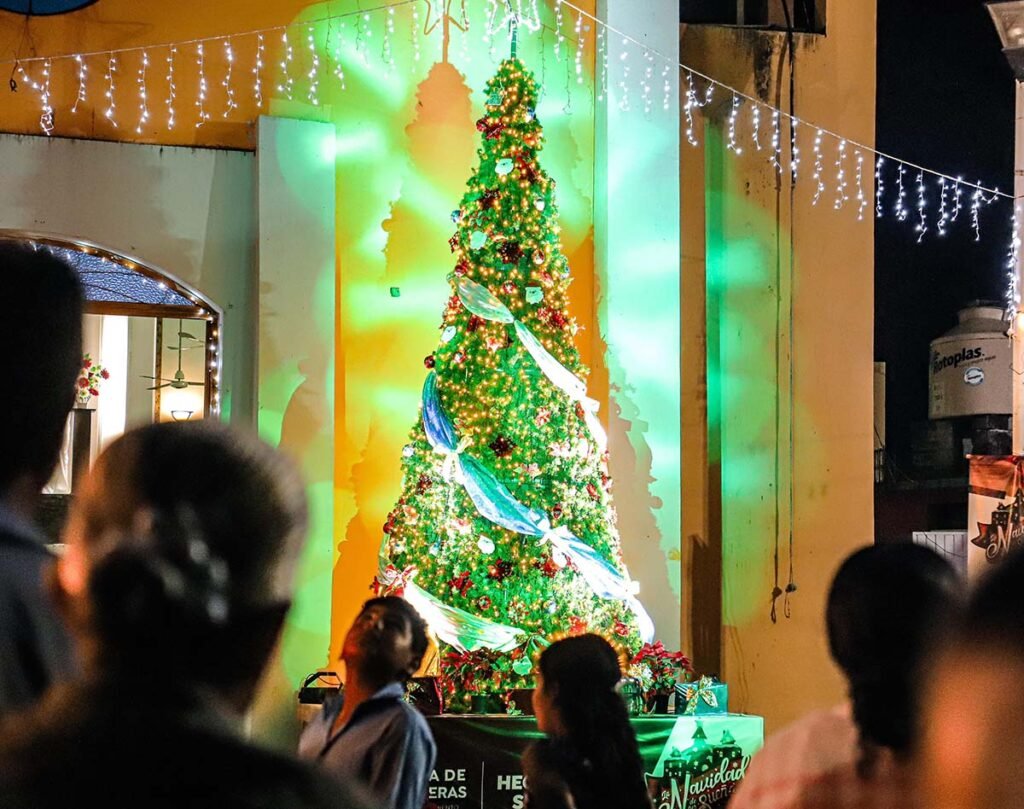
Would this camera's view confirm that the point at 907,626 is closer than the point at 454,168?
Yes

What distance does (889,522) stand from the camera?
15383 millimetres

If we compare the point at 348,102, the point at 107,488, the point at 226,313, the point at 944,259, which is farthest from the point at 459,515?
the point at 944,259

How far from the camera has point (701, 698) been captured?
8.28 metres

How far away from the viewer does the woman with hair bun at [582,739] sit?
313cm

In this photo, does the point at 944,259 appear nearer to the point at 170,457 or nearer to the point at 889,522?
the point at 889,522

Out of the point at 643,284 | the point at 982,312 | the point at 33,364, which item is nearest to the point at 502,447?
the point at 643,284

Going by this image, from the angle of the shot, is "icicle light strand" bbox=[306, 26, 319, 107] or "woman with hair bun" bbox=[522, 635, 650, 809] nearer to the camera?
"woman with hair bun" bbox=[522, 635, 650, 809]

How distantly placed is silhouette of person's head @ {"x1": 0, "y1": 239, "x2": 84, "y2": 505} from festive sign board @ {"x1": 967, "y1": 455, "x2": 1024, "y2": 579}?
26.0 ft

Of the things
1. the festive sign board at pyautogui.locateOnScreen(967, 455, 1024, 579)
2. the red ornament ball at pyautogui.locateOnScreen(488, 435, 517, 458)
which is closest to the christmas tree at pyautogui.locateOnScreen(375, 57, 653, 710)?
the red ornament ball at pyautogui.locateOnScreen(488, 435, 517, 458)

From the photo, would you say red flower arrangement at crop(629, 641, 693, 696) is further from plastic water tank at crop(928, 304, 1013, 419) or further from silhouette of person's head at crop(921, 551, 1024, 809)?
plastic water tank at crop(928, 304, 1013, 419)

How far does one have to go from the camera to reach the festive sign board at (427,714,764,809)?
7188 millimetres

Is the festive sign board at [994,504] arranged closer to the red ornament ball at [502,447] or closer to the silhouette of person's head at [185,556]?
the red ornament ball at [502,447]

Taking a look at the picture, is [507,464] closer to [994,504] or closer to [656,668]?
[656,668]

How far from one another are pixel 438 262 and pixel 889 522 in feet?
26.0
